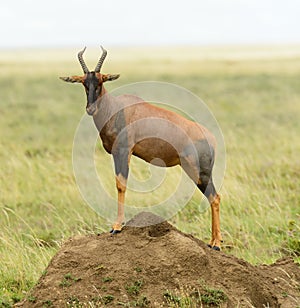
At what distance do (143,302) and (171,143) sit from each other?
1412 mm

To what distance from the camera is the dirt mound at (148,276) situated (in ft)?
18.2

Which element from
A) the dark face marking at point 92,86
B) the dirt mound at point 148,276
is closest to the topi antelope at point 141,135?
the dark face marking at point 92,86

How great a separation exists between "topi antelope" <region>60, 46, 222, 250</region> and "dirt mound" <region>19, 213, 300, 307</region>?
29 centimetres

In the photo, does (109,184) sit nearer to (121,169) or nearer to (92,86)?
(121,169)

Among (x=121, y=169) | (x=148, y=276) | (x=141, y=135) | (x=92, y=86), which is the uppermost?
(x=92, y=86)

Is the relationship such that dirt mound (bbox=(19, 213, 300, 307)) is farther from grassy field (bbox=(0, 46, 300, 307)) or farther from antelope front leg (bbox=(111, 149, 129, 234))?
grassy field (bbox=(0, 46, 300, 307))

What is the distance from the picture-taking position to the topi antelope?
562 cm

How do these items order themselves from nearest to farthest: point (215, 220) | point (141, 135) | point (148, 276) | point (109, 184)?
point (148, 276) → point (141, 135) → point (215, 220) → point (109, 184)

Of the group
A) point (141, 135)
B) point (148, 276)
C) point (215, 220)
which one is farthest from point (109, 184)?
point (148, 276)

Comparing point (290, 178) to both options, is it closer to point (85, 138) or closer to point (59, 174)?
point (59, 174)

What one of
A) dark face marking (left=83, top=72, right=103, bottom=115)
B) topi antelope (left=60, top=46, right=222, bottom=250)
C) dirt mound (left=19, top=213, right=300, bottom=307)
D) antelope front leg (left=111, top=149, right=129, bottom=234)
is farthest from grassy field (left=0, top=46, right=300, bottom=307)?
dark face marking (left=83, top=72, right=103, bottom=115)

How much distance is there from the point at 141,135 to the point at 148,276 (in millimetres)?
1228

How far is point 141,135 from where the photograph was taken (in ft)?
19.1

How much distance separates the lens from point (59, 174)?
12.7 metres
